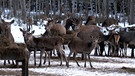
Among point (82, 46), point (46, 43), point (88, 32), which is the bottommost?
point (88, 32)

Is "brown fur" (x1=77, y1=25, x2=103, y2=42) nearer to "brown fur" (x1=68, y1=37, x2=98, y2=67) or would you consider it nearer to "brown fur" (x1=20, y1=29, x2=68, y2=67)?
"brown fur" (x1=68, y1=37, x2=98, y2=67)

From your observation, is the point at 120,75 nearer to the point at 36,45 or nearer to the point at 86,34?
the point at 36,45

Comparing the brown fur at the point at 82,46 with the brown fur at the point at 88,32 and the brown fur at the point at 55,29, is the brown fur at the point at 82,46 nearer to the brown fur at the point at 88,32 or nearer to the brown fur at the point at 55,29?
the brown fur at the point at 55,29

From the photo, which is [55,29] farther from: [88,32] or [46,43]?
[46,43]

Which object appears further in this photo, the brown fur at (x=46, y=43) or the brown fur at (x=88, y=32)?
the brown fur at (x=88, y=32)

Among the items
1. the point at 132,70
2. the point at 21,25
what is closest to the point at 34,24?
the point at 21,25

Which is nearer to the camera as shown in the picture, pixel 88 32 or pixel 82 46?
pixel 82 46

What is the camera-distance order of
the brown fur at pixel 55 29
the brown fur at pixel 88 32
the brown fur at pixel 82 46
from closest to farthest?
the brown fur at pixel 82 46 < the brown fur at pixel 55 29 < the brown fur at pixel 88 32

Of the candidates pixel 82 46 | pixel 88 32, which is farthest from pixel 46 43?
pixel 88 32

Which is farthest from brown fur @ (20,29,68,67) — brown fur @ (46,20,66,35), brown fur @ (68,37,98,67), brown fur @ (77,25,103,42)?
brown fur @ (77,25,103,42)

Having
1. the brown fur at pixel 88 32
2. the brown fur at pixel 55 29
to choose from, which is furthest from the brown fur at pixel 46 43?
the brown fur at pixel 88 32

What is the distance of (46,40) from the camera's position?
19.8m

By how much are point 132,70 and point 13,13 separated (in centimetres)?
4398

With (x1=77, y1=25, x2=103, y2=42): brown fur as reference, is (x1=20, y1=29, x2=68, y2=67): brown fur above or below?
above
